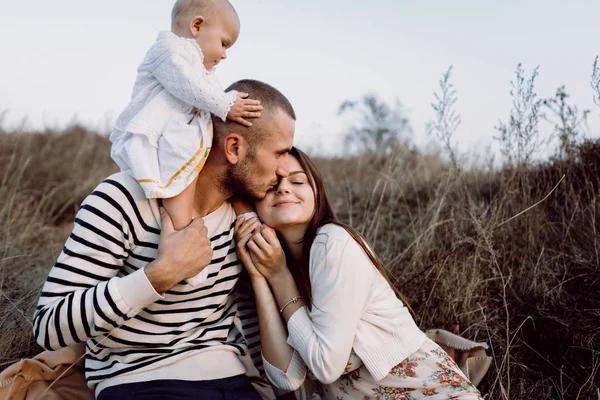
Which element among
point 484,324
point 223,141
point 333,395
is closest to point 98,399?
point 333,395

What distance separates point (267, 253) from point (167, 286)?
550 millimetres

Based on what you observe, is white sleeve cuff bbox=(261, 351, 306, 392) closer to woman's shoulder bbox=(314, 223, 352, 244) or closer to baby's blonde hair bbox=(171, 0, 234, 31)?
woman's shoulder bbox=(314, 223, 352, 244)

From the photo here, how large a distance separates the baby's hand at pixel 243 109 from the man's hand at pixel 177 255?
1.64ft

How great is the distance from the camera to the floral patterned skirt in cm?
247

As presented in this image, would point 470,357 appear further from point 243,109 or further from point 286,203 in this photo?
point 243,109

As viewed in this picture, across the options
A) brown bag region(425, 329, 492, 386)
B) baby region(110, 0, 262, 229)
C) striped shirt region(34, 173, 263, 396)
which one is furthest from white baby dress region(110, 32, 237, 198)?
brown bag region(425, 329, 492, 386)

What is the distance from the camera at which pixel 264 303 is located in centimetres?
270

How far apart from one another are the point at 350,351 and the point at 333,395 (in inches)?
13.9

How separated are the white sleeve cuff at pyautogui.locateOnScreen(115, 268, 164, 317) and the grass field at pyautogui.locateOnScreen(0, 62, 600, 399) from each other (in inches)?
48.2

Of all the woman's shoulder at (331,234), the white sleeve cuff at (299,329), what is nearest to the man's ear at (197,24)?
the woman's shoulder at (331,234)

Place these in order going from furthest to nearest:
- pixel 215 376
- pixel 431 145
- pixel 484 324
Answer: pixel 431 145 → pixel 484 324 → pixel 215 376

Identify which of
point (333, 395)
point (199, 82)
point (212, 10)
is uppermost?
point (212, 10)

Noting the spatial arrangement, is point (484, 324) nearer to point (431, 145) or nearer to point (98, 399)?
point (98, 399)

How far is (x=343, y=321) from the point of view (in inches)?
93.7
